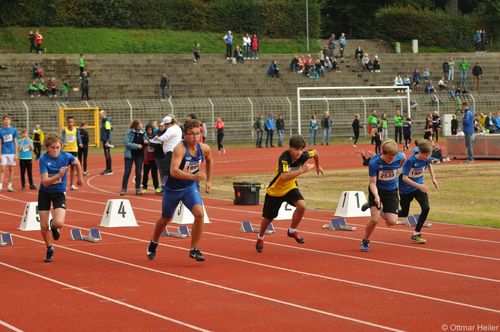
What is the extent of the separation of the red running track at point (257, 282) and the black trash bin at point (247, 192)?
150 inches

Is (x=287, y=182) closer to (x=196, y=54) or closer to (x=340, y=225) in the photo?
(x=340, y=225)

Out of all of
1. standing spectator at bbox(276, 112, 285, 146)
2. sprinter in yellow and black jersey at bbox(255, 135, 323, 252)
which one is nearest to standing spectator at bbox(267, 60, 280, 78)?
standing spectator at bbox(276, 112, 285, 146)

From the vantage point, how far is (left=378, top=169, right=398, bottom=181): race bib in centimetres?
1584

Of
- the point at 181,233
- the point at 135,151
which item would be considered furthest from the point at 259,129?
the point at 181,233

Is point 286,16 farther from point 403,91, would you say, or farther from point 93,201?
point 93,201

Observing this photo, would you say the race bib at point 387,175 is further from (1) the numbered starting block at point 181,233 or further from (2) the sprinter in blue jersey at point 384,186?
(1) the numbered starting block at point 181,233

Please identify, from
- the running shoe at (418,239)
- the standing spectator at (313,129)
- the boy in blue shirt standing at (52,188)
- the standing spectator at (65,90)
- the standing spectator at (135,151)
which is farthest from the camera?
the standing spectator at (65,90)

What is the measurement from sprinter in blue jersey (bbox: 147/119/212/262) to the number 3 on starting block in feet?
16.8

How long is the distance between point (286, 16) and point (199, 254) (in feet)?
208

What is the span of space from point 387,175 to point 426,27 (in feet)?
218

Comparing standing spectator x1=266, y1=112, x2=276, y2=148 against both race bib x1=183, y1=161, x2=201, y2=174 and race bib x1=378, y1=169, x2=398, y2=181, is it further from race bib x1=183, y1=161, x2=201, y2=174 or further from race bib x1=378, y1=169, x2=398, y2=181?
race bib x1=183, y1=161, x2=201, y2=174

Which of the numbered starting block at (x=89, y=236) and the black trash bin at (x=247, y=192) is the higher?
the black trash bin at (x=247, y=192)

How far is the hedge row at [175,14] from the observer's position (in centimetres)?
6844

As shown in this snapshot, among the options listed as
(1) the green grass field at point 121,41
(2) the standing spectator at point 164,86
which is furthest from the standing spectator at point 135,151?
(1) the green grass field at point 121,41
